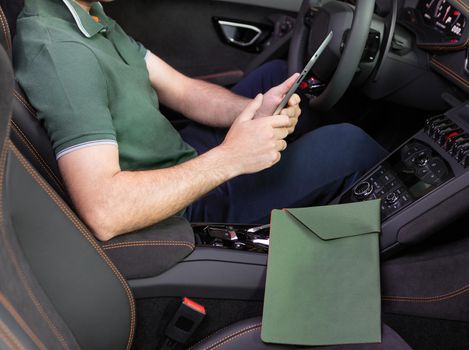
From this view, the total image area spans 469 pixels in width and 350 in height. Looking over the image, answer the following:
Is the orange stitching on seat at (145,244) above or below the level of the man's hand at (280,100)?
below

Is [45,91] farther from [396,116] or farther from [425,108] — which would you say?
[396,116]

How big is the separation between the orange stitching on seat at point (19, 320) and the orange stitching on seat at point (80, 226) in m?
0.22

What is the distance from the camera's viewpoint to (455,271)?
1146mm

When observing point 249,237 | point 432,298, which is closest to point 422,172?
point 432,298

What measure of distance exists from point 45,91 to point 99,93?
9cm

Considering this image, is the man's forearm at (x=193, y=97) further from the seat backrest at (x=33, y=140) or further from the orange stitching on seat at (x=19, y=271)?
the orange stitching on seat at (x=19, y=271)

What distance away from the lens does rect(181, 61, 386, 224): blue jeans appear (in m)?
1.36

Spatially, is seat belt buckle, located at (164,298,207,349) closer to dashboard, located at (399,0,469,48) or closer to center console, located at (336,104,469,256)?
center console, located at (336,104,469,256)

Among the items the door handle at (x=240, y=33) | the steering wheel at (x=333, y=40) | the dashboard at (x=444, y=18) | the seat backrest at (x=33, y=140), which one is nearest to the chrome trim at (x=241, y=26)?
the door handle at (x=240, y=33)

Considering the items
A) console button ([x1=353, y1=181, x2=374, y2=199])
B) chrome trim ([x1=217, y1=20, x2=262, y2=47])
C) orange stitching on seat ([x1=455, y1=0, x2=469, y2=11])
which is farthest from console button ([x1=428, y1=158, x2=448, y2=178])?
chrome trim ([x1=217, y1=20, x2=262, y2=47])

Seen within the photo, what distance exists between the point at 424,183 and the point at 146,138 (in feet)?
1.88

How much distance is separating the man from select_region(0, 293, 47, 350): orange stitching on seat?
0.32 m

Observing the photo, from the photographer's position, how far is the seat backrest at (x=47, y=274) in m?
0.71

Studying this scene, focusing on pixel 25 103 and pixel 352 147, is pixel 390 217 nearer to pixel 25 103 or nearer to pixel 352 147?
pixel 352 147
